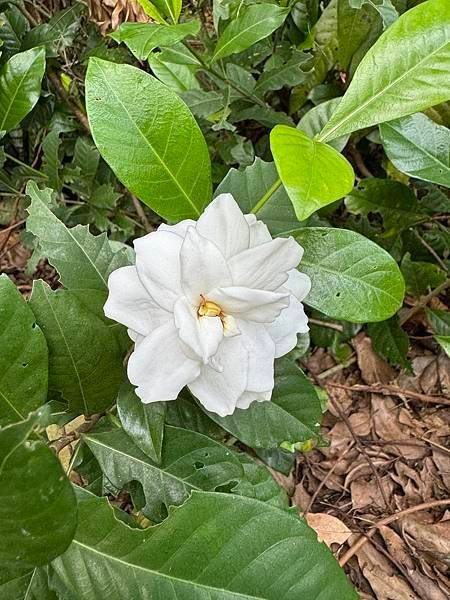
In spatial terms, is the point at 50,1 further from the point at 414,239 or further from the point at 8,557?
the point at 8,557

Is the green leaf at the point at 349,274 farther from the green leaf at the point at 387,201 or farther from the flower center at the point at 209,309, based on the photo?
the green leaf at the point at 387,201

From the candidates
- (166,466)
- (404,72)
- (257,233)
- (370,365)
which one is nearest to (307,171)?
(257,233)

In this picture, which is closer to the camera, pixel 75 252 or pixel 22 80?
pixel 75 252

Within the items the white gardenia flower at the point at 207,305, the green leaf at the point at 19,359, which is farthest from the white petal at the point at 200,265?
the green leaf at the point at 19,359

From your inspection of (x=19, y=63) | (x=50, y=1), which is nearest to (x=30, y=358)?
(x=19, y=63)

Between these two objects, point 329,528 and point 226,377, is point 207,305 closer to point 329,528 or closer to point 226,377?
point 226,377

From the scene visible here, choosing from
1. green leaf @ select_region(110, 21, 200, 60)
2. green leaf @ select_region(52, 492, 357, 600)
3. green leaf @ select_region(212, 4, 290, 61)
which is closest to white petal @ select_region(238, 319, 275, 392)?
green leaf @ select_region(52, 492, 357, 600)

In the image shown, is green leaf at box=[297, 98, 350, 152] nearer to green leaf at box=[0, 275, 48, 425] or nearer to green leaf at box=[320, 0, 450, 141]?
green leaf at box=[320, 0, 450, 141]
